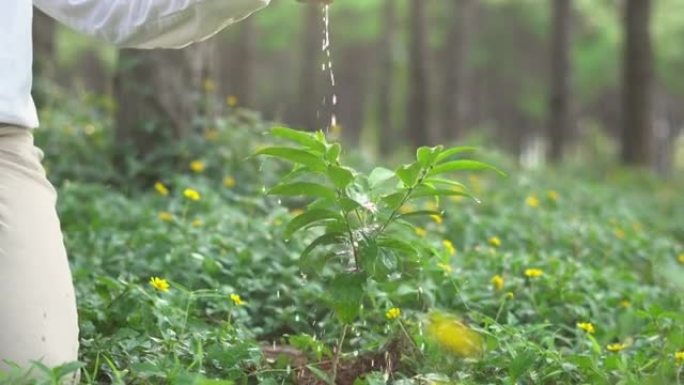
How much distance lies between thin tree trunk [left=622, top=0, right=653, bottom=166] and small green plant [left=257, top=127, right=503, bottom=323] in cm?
1159

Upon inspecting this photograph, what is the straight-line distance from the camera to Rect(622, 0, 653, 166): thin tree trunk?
1415 centimetres

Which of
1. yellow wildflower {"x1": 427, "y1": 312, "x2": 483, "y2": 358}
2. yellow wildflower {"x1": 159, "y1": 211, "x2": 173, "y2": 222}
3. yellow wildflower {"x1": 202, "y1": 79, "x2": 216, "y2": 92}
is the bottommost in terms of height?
yellow wildflower {"x1": 159, "y1": 211, "x2": 173, "y2": 222}

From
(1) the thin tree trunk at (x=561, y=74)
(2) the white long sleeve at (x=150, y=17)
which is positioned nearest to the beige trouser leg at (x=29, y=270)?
(2) the white long sleeve at (x=150, y=17)

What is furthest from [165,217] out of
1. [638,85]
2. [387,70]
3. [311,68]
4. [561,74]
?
[387,70]

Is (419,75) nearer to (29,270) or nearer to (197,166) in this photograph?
(197,166)

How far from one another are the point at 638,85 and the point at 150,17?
39.4 ft

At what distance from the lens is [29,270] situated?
2.84 meters

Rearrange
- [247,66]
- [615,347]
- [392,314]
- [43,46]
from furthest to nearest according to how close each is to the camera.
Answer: [247,66], [43,46], [615,347], [392,314]

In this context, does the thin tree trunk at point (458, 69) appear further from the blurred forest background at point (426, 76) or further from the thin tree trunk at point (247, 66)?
the thin tree trunk at point (247, 66)

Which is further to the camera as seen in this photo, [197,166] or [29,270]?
[197,166]

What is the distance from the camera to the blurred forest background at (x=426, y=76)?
7.05 metres

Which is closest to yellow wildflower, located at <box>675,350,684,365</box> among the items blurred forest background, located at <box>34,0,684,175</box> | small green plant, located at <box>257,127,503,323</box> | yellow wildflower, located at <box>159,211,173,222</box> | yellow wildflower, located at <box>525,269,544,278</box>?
small green plant, located at <box>257,127,503,323</box>

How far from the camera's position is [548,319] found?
4074 mm

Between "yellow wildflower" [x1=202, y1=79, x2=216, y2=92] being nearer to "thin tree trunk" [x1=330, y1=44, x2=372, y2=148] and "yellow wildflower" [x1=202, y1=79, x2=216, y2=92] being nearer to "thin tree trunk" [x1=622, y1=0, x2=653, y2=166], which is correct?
"thin tree trunk" [x1=622, y1=0, x2=653, y2=166]
